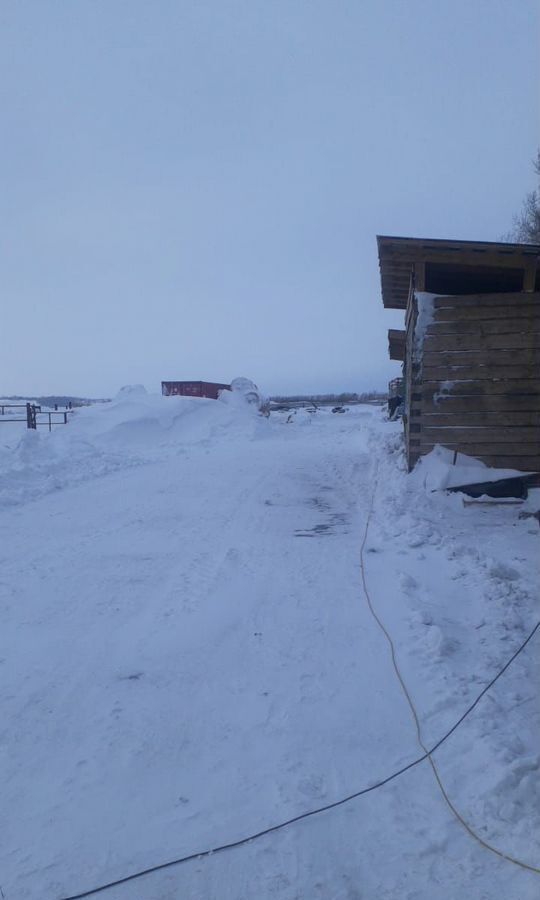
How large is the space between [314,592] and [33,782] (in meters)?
3.22

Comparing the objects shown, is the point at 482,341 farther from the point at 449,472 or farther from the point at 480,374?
the point at 449,472

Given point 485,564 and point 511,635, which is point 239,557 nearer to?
point 485,564

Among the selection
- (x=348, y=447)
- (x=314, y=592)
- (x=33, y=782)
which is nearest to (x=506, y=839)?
(x=33, y=782)

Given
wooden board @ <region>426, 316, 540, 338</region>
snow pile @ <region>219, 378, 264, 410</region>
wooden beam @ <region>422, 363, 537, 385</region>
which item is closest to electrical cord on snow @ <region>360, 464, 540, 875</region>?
Answer: wooden beam @ <region>422, 363, 537, 385</region>

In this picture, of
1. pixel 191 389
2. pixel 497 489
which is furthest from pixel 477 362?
pixel 191 389

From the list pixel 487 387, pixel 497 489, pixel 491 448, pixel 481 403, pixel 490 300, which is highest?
pixel 490 300

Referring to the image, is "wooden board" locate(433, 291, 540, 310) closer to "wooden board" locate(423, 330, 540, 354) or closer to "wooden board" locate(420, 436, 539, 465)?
"wooden board" locate(423, 330, 540, 354)

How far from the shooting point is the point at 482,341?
401 inches

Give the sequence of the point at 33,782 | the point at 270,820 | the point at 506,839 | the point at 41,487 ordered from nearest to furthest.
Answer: the point at 506,839 → the point at 270,820 → the point at 33,782 → the point at 41,487

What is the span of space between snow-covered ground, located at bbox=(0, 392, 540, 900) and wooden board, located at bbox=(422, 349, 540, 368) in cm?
258

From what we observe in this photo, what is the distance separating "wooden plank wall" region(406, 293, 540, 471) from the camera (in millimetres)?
10039

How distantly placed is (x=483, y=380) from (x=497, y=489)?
1.78m

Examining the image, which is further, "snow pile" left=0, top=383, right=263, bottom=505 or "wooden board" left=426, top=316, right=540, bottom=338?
"snow pile" left=0, top=383, right=263, bottom=505

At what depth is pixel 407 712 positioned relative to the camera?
394 cm
